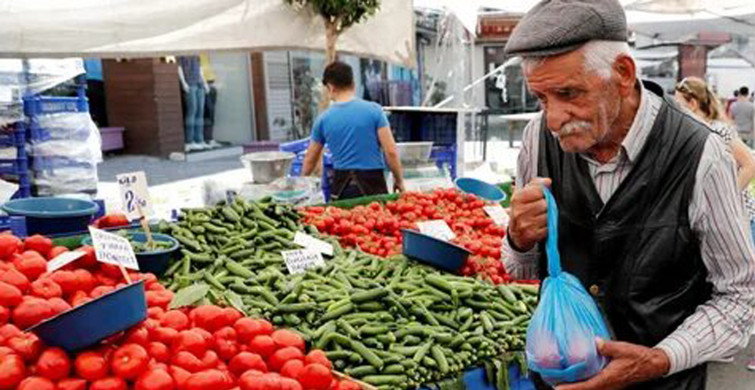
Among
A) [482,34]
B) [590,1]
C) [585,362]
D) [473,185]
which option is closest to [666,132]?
[590,1]

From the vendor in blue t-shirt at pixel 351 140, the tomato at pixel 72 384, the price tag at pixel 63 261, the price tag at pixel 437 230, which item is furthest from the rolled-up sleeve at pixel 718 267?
the vendor in blue t-shirt at pixel 351 140

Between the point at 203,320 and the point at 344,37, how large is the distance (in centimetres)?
376

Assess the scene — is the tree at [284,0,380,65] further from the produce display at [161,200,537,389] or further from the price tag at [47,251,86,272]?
the price tag at [47,251,86,272]

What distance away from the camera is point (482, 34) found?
2444 cm

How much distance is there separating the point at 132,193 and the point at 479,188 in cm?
280

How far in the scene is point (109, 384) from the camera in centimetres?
214

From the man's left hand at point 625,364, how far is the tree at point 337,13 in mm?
4169

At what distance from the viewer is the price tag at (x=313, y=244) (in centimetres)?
394

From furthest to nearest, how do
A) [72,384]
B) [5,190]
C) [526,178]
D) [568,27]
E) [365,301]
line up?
[5,190] < [365,301] < [72,384] < [526,178] < [568,27]

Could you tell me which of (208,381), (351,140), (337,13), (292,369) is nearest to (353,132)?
(351,140)

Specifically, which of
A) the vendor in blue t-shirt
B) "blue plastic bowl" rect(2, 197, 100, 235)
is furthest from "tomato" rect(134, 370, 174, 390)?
the vendor in blue t-shirt

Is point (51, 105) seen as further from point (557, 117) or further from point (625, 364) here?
point (625, 364)

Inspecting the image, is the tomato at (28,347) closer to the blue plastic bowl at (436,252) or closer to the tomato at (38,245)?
the tomato at (38,245)

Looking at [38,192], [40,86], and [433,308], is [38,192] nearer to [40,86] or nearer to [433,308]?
[40,86]
